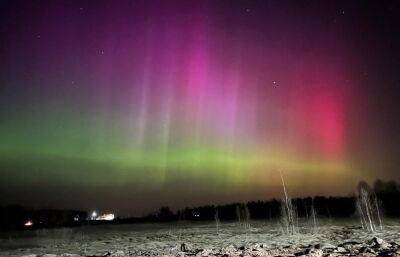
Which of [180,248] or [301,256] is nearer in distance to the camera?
[301,256]

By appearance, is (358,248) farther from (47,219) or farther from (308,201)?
(47,219)

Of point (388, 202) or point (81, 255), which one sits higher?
Answer: point (388, 202)

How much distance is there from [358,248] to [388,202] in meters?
84.9

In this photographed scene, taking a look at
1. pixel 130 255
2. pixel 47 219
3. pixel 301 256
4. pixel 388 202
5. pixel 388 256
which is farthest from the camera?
pixel 47 219

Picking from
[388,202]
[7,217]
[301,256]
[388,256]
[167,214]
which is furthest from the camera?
[167,214]

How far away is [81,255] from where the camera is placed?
30891mm

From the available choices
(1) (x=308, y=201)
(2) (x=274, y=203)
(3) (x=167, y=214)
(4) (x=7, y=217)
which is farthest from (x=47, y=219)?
(1) (x=308, y=201)

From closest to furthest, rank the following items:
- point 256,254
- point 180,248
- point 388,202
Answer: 1. point 256,254
2. point 180,248
3. point 388,202

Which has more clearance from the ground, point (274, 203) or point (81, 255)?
point (274, 203)

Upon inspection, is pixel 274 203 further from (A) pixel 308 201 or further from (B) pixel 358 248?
(B) pixel 358 248

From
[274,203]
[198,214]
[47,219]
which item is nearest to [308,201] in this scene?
[274,203]

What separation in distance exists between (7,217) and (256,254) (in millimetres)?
138345

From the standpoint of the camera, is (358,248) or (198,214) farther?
(198,214)

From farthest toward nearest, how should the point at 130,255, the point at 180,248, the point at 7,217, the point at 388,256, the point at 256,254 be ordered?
the point at 7,217, the point at 180,248, the point at 130,255, the point at 256,254, the point at 388,256
